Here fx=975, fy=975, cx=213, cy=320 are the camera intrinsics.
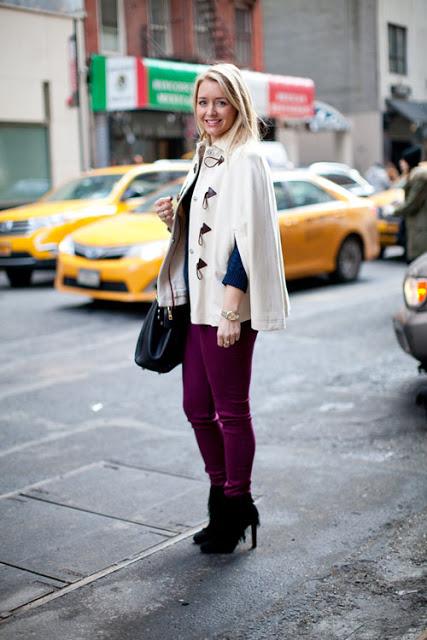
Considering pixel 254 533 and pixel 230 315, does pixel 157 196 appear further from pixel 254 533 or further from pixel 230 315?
pixel 230 315

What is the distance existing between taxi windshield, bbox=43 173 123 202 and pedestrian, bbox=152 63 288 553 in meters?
10.9

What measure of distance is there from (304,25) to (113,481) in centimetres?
3403

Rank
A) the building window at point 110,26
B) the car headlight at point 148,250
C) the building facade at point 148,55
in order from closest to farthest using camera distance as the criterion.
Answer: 1. the car headlight at point 148,250
2. the building facade at point 148,55
3. the building window at point 110,26

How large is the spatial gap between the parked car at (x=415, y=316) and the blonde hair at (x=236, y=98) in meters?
2.68

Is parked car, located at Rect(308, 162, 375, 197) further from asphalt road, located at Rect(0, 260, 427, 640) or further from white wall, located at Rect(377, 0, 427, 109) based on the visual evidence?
white wall, located at Rect(377, 0, 427, 109)

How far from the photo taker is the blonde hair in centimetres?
385

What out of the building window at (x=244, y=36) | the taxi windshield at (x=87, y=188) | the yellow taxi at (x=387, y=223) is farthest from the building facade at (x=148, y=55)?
the yellow taxi at (x=387, y=223)

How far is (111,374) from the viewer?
316 inches

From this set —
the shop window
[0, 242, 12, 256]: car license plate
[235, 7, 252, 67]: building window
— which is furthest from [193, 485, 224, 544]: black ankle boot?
[235, 7, 252, 67]: building window

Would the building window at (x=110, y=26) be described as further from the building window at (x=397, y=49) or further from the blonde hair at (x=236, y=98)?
the blonde hair at (x=236, y=98)

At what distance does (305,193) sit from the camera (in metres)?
12.9

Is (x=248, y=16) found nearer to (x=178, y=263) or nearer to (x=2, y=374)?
(x=2, y=374)

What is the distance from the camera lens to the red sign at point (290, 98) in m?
27.7

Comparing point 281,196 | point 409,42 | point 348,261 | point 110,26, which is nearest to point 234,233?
point 281,196
